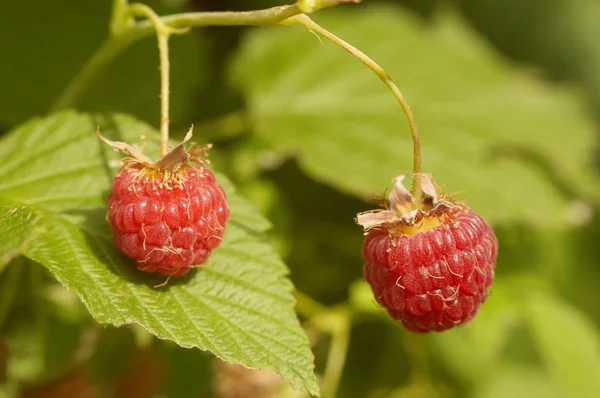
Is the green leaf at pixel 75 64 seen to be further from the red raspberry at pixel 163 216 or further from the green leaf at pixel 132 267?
the red raspberry at pixel 163 216

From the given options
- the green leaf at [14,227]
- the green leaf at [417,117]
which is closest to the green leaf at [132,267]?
the green leaf at [14,227]

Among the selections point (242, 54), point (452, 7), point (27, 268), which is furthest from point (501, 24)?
point (27, 268)

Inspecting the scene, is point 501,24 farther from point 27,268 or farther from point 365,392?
point 27,268

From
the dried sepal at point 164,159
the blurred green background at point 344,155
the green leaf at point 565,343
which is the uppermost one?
the dried sepal at point 164,159

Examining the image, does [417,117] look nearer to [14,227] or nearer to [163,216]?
[163,216]

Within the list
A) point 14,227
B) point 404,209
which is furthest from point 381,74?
point 14,227

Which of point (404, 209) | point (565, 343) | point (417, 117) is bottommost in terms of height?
point (565, 343)

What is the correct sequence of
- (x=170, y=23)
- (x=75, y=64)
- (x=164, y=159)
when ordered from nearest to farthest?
(x=164, y=159)
(x=170, y=23)
(x=75, y=64)
